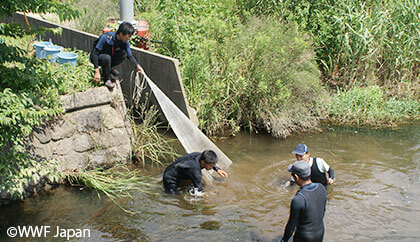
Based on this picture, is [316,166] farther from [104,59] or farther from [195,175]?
[104,59]

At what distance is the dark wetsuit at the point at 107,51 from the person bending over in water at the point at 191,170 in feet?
7.78

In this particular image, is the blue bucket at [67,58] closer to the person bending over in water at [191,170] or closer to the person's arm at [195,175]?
the person bending over in water at [191,170]

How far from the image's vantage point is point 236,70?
953cm

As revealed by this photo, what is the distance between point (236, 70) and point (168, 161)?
280 cm

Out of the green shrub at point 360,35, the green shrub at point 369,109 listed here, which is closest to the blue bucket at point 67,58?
the green shrub at point 360,35

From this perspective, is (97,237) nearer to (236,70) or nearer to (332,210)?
(332,210)

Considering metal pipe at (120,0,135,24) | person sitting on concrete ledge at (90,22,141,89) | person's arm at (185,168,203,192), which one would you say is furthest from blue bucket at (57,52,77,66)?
person's arm at (185,168,203,192)

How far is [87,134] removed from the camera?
732 cm

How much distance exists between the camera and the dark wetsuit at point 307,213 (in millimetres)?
4262

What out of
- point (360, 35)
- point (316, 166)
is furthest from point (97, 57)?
point (360, 35)

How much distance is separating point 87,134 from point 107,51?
1.58 m

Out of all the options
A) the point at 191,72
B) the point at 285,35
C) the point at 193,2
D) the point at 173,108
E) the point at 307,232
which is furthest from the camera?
the point at 193,2

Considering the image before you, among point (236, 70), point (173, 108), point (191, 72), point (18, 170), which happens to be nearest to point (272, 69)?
point (236, 70)

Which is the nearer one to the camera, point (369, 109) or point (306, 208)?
point (306, 208)
